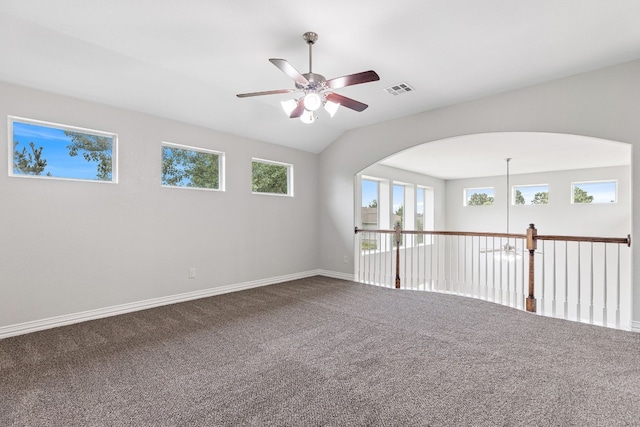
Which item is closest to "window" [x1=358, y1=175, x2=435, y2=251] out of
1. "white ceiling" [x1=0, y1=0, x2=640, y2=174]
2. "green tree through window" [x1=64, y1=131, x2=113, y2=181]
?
"white ceiling" [x1=0, y1=0, x2=640, y2=174]

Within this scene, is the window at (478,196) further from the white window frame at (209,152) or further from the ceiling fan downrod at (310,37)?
the ceiling fan downrod at (310,37)

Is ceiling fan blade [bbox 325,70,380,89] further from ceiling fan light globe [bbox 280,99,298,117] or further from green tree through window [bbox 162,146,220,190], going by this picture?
green tree through window [bbox 162,146,220,190]

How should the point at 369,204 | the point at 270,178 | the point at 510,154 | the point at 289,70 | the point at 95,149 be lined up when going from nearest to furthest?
1. the point at 289,70
2. the point at 95,149
3. the point at 270,178
4. the point at 510,154
5. the point at 369,204

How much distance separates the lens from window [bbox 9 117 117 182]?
11.0ft

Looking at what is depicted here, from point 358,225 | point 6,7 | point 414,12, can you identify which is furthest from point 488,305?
point 6,7

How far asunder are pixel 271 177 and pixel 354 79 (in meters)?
3.46

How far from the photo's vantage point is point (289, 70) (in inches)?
101

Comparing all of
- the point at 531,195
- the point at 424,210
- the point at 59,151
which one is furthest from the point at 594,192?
the point at 59,151

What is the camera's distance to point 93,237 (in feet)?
12.3

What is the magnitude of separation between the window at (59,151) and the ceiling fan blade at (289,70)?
272cm

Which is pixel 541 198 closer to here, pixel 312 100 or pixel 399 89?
pixel 399 89

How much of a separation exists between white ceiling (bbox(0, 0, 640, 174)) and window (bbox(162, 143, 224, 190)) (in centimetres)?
60

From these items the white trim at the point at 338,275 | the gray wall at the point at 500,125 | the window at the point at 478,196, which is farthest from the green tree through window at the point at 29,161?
the window at the point at 478,196

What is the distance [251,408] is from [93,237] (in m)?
3.06
